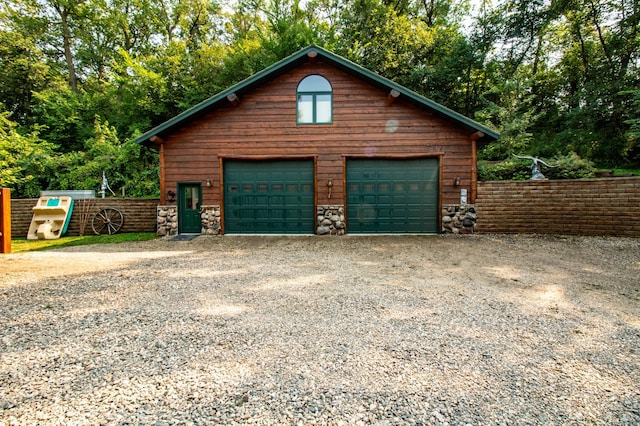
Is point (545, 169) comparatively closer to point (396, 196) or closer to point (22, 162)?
point (396, 196)

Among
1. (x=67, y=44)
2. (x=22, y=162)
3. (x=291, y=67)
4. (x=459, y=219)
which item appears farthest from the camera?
(x=67, y=44)

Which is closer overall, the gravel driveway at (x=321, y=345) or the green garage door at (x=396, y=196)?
the gravel driveway at (x=321, y=345)

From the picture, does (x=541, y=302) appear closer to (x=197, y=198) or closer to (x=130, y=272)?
(x=130, y=272)

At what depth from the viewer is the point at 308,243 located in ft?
25.9

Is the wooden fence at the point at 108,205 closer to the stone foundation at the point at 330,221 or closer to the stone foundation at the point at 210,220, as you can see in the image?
the stone foundation at the point at 210,220

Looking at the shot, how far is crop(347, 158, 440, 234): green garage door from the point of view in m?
9.25

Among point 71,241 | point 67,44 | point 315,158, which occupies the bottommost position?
point 71,241

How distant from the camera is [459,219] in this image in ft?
30.0

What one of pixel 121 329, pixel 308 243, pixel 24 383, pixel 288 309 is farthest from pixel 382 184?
pixel 24 383

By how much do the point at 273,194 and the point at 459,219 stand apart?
19.3ft

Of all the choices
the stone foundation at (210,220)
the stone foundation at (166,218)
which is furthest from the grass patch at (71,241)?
the stone foundation at (210,220)

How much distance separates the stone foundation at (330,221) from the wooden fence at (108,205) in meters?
5.80

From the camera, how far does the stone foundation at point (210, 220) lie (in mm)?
9461

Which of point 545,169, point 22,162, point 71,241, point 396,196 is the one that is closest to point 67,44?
point 22,162
